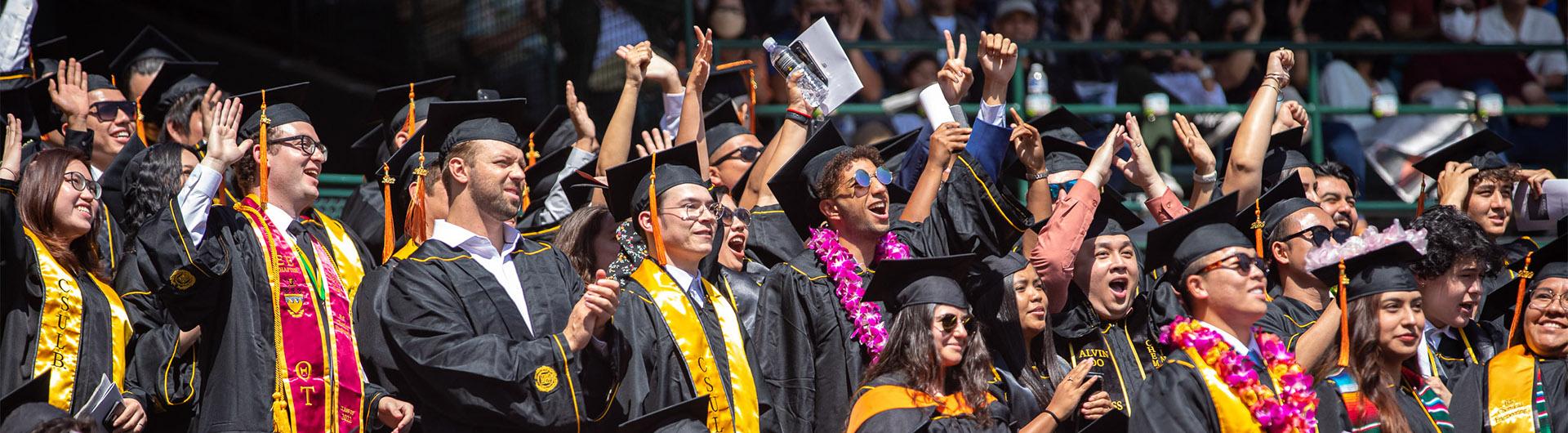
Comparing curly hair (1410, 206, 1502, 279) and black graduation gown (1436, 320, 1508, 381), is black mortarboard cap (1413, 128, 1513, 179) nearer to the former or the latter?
black graduation gown (1436, 320, 1508, 381)

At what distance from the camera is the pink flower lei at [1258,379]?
501 cm

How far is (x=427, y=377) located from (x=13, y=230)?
142 cm

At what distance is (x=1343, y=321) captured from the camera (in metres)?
5.39

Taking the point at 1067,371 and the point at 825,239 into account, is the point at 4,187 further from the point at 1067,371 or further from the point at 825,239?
the point at 1067,371

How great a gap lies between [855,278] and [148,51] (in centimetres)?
377

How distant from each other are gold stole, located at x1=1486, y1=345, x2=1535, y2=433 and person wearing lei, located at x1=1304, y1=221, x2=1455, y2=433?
541 millimetres

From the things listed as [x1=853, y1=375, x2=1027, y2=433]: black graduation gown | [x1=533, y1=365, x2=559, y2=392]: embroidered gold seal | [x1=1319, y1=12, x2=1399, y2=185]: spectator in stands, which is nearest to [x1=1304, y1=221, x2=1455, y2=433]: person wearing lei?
[x1=853, y1=375, x2=1027, y2=433]: black graduation gown

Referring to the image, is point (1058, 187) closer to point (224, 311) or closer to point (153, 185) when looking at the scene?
point (224, 311)

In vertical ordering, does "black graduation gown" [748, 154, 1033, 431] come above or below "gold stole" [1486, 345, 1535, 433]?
above

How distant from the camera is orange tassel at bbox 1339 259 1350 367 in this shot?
5.36 metres

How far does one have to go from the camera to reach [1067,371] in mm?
5934

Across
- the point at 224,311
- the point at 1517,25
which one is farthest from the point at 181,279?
the point at 1517,25

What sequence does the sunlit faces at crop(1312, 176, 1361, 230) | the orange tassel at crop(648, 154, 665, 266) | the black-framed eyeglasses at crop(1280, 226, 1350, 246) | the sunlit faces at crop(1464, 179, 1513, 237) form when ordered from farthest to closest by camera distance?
the sunlit faces at crop(1464, 179, 1513, 237), the sunlit faces at crop(1312, 176, 1361, 230), the black-framed eyeglasses at crop(1280, 226, 1350, 246), the orange tassel at crop(648, 154, 665, 266)

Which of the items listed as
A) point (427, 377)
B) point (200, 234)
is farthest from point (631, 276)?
point (200, 234)
